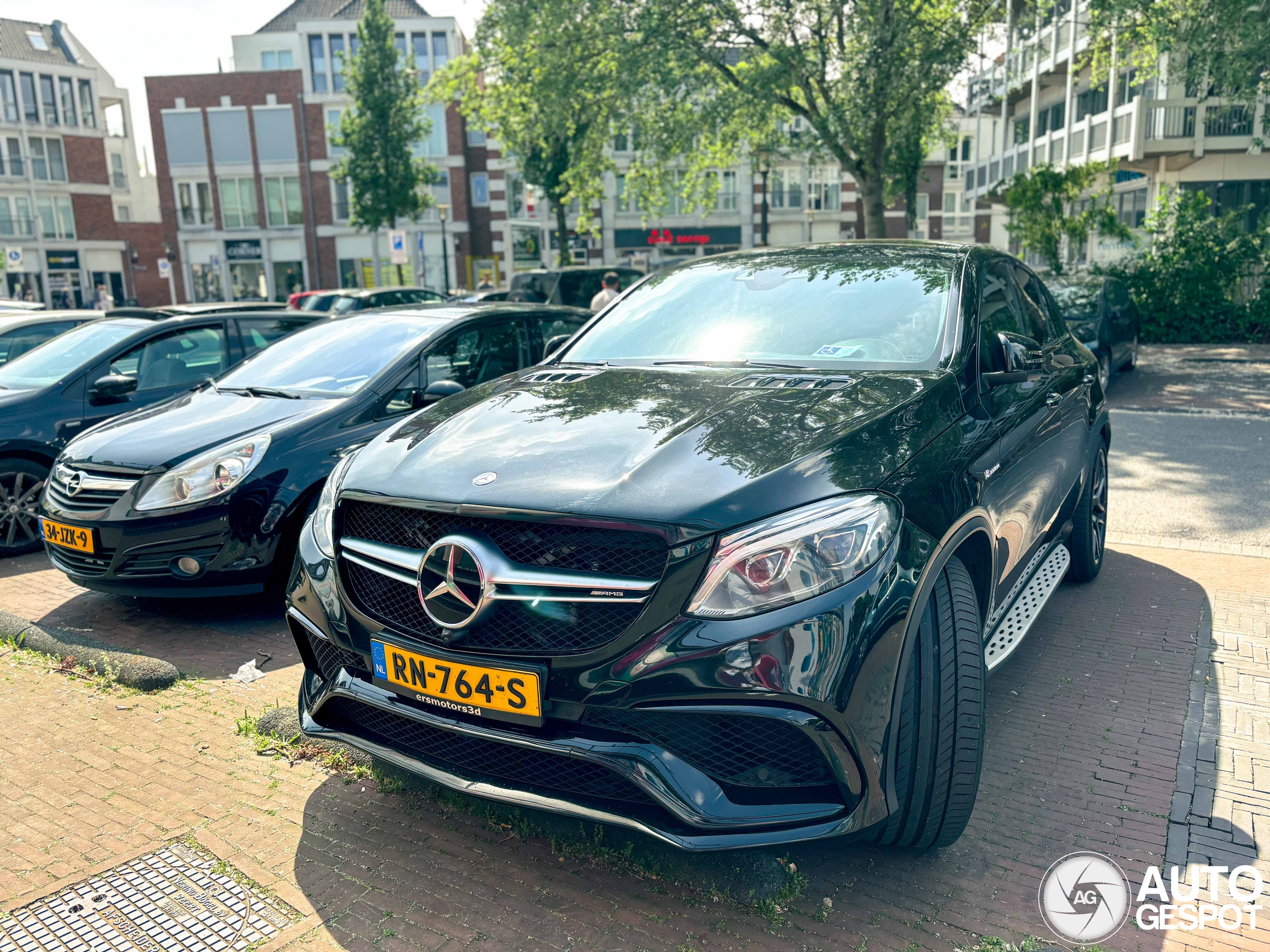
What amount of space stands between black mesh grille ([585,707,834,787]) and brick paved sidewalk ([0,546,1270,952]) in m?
0.29

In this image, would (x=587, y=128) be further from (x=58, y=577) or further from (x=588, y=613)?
(x=588, y=613)

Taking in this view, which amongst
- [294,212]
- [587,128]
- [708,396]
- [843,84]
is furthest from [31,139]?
[708,396]

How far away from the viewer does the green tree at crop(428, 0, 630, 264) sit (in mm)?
18656

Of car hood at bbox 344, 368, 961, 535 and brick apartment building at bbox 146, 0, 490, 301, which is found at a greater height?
brick apartment building at bbox 146, 0, 490, 301

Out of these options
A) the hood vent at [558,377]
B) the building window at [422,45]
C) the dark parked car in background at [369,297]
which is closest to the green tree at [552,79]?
the dark parked car in background at [369,297]

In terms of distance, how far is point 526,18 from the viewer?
1903 cm

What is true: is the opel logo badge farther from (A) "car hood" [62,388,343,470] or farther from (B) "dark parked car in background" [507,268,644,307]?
(B) "dark parked car in background" [507,268,644,307]

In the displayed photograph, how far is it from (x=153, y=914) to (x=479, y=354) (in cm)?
408

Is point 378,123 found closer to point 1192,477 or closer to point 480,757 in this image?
point 1192,477

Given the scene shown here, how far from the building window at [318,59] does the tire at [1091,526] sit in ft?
174

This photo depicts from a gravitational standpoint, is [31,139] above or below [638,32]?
above

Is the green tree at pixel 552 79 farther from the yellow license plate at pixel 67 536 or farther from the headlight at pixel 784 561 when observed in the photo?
the headlight at pixel 784 561

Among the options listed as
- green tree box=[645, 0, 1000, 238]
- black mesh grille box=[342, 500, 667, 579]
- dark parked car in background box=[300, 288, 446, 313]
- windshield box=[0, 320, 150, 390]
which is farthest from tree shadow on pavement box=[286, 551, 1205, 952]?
dark parked car in background box=[300, 288, 446, 313]

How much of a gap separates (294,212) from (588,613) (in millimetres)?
53284
